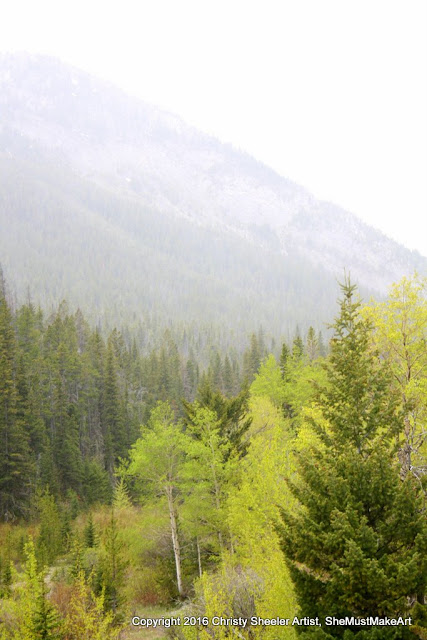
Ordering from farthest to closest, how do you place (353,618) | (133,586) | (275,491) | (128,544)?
(128,544), (133,586), (275,491), (353,618)

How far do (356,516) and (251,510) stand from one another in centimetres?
1163

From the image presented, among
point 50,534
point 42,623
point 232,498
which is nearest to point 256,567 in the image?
point 232,498

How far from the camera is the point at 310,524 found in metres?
10.2

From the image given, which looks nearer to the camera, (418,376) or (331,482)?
(331,482)

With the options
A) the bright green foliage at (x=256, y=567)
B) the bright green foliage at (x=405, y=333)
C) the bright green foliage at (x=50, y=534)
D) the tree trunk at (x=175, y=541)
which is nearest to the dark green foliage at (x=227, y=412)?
the bright green foliage at (x=256, y=567)

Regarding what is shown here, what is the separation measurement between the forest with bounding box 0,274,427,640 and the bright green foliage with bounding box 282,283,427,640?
4cm

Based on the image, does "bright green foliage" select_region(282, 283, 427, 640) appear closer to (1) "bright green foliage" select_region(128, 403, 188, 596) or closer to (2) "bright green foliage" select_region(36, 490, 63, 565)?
(1) "bright green foliage" select_region(128, 403, 188, 596)

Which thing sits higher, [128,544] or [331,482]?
[331,482]

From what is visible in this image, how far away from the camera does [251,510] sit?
66.3 feet

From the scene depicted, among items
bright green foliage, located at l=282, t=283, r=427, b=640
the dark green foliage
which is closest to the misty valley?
bright green foliage, located at l=282, t=283, r=427, b=640

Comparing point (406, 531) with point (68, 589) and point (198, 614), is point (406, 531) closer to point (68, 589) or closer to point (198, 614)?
point (198, 614)

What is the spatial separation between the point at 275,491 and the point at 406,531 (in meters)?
8.80

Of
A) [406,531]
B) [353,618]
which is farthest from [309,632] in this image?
[406,531]

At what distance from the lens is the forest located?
9711mm
